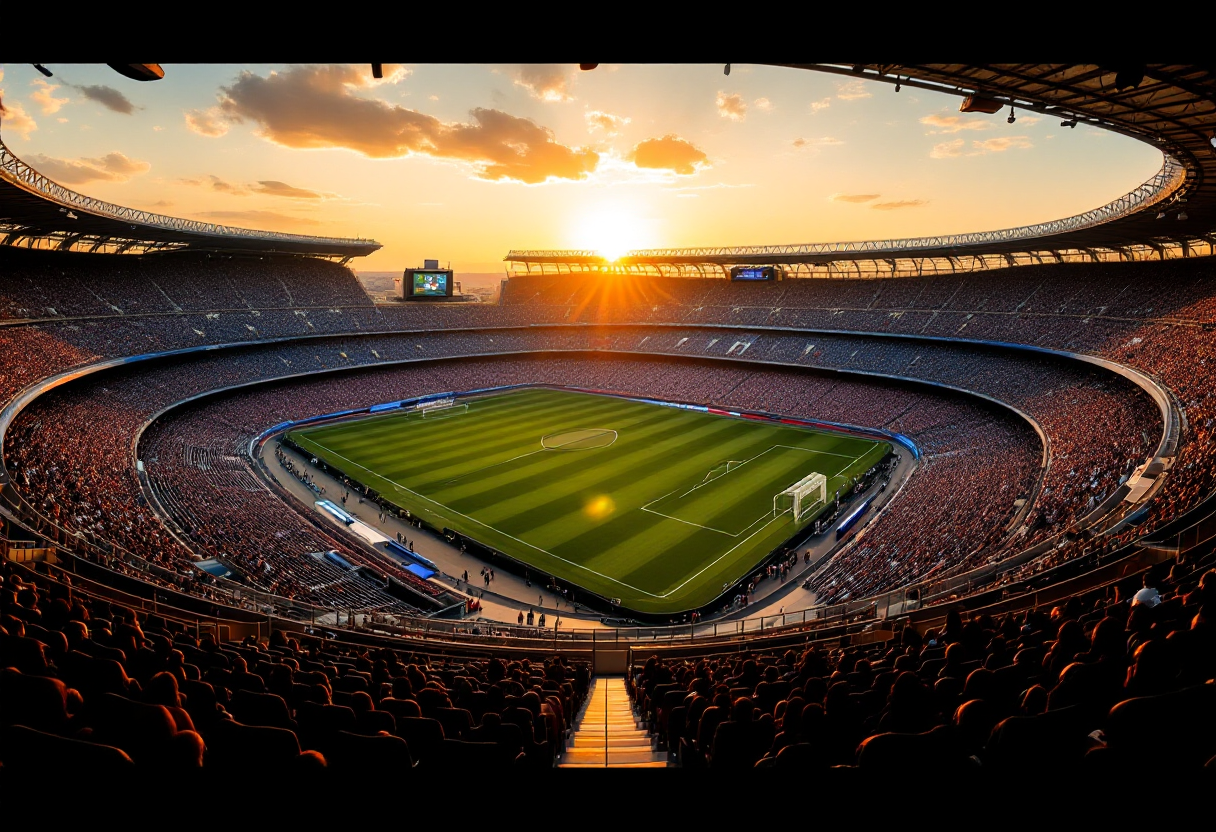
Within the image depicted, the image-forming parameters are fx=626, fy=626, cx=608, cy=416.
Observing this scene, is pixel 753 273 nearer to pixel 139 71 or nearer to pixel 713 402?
pixel 713 402

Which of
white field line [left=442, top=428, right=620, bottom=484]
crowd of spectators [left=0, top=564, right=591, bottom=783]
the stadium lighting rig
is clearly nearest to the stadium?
crowd of spectators [left=0, top=564, right=591, bottom=783]

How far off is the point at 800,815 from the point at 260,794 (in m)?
2.09

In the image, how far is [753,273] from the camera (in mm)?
78000

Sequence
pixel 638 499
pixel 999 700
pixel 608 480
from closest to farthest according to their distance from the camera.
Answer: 1. pixel 999 700
2. pixel 638 499
3. pixel 608 480

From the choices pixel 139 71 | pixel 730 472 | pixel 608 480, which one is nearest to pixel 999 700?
pixel 139 71

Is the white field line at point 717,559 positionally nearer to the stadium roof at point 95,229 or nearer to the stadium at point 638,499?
the stadium at point 638,499

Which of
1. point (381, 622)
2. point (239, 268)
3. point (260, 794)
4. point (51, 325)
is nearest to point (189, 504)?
point (381, 622)

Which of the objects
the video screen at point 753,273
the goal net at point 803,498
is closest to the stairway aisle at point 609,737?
the goal net at point 803,498

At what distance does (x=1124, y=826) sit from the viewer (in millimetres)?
2184

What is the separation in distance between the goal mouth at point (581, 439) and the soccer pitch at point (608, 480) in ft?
0.53

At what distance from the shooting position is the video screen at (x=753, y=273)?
253ft

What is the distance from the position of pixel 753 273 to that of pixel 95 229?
211ft

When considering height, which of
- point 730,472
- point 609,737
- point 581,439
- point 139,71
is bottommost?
point 609,737

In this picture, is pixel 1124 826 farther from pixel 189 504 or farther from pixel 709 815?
pixel 189 504
